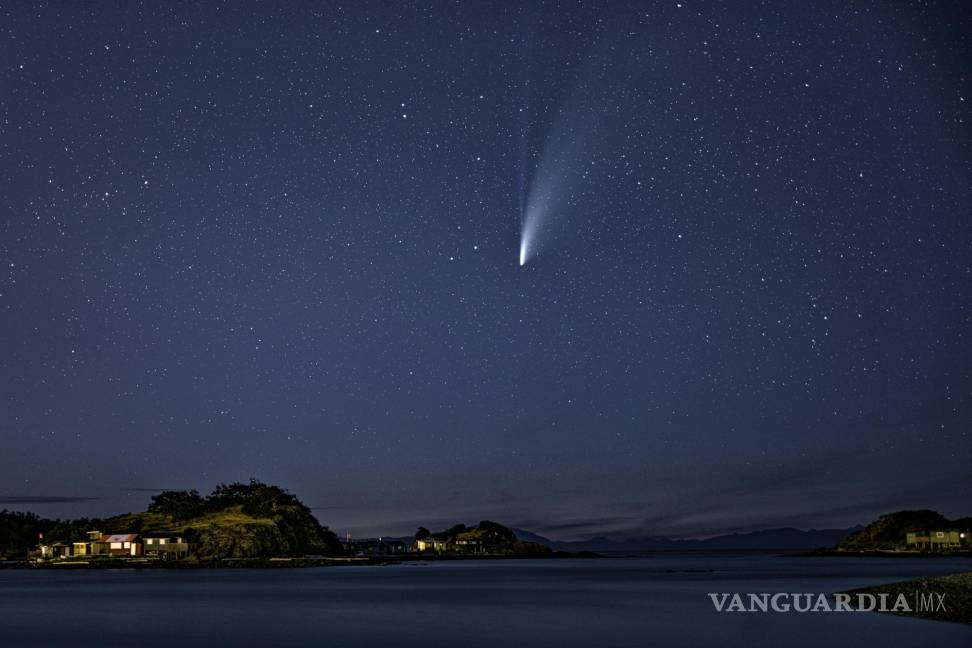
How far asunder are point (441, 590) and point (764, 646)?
6916 cm

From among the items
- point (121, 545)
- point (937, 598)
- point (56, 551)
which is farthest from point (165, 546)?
point (937, 598)

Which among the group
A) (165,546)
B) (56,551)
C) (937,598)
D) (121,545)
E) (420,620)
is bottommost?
(420,620)

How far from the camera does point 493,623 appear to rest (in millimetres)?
60375

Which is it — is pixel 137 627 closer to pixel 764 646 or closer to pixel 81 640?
pixel 81 640

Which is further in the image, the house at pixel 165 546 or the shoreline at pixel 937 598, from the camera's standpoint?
the house at pixel 165 546

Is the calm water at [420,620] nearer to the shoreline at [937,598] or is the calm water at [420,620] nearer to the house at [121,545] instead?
the shoreline at [937,598]

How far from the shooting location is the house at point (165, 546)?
585ft

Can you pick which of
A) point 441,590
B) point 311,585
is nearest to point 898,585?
point 441,590

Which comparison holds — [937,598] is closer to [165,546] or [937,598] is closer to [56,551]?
[165,546]

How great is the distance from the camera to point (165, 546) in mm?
179750

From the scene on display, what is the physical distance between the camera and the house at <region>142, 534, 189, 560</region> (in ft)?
585

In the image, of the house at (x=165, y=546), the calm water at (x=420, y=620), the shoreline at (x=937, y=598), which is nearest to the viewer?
the shoreline at (x=937, y=598)

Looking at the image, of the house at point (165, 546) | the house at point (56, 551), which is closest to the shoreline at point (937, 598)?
the house at point (165, 546)

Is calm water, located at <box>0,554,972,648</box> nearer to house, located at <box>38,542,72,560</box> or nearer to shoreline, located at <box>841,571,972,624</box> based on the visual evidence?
shoreline, located at <box>841,571,972,624</box>
